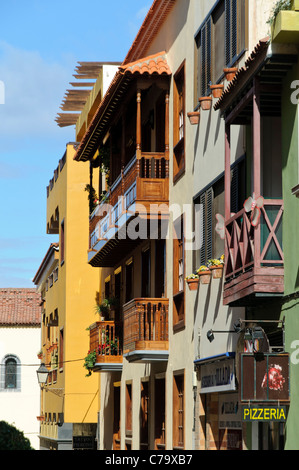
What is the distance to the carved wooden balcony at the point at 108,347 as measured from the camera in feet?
88.7

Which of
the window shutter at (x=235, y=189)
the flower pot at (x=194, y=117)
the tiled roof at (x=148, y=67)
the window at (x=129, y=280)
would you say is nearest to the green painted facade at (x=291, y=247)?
the window shutter at (x=235, y=189)

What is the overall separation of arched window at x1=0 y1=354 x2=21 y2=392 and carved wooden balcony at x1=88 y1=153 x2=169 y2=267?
3508 cm

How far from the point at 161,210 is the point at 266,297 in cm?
861

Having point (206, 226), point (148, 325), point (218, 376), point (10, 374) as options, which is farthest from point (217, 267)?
point (10, 374)

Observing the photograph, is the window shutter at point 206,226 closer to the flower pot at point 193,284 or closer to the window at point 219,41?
the flower pot at point 193,284

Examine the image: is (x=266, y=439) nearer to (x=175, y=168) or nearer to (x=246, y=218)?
(x=246, y=218)

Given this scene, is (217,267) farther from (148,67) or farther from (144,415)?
(144,415)

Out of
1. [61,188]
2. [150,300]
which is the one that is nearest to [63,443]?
[61,188]

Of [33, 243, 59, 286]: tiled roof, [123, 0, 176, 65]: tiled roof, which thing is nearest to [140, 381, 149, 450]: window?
[123, 0, 176, 65]: tiled roof

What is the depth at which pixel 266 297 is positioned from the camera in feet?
46.4

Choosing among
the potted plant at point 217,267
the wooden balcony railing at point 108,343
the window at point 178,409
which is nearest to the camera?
the potted plant at point 217,267

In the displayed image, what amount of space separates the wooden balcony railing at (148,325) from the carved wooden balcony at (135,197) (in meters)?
1.89

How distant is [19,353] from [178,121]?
40.0m

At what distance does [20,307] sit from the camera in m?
60.6
